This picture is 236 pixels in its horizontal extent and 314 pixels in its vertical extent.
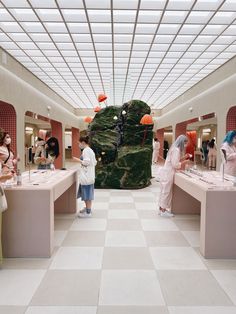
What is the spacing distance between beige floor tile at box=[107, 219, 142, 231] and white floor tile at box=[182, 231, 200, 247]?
0.72 meters

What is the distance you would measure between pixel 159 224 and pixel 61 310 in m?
2.70

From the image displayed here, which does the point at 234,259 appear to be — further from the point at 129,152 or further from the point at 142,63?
the point at 142,63

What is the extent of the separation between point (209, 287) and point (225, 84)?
24.9ft

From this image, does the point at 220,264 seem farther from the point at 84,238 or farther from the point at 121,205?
the point at 121,205

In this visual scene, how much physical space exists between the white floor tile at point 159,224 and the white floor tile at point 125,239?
13.0 inches

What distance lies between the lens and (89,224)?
15.3 feet

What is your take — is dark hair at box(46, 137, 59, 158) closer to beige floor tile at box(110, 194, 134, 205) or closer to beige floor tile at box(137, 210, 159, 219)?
beige floor tile at box(110, 194, 134, 205)

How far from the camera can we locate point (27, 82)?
10211 millimetres

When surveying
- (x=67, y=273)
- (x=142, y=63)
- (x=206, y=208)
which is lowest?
(x=67, y=273)

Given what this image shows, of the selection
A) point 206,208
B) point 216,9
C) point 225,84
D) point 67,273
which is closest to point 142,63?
point 225,84

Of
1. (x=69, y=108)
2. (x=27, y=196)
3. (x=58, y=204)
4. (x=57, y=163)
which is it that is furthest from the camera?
(x=69, y=108)

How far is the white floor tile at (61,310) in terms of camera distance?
2217 millimetres

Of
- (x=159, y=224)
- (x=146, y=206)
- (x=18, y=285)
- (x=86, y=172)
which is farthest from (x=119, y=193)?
(x=18, y=285)

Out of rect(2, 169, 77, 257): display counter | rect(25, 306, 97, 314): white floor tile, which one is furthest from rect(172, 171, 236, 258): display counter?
rect(2, 169, 77, 257): display counter
